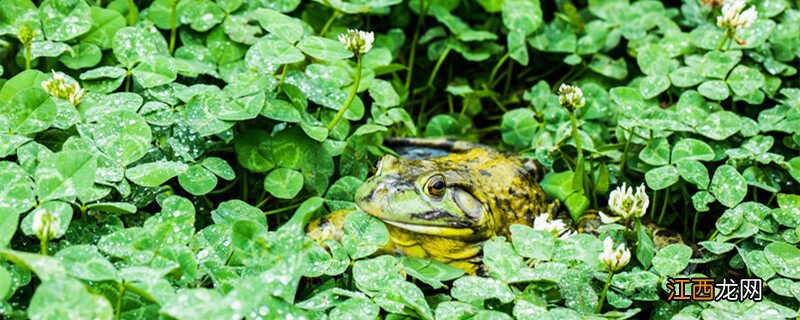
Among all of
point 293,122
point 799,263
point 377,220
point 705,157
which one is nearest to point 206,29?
point 293,122

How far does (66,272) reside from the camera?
237 cm

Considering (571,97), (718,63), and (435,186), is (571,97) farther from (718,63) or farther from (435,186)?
(718,63)

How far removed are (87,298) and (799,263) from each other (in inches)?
91.8

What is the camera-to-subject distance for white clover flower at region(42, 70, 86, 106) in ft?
10.6

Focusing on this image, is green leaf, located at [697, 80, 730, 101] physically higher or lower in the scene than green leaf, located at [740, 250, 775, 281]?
higher

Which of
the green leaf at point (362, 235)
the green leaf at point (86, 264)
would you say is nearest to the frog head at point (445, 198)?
the green leaf at point (362, 235)

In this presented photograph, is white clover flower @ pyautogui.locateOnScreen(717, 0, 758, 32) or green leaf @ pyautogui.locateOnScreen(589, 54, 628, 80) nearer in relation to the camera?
white clover flower @ pyautogui.locateOnScreen(717, 0, 758, 32)

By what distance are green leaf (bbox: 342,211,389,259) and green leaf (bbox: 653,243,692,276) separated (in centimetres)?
93

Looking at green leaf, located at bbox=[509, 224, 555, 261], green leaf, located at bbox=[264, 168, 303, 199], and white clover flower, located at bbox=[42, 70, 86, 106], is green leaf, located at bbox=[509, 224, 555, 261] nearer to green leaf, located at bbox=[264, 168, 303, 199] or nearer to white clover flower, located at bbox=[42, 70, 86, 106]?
green leaf, located at bbox=[264, 168, 303, 199]

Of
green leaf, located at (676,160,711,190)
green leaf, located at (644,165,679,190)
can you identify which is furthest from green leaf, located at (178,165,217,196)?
green leaf, located at (676,160,711,190)

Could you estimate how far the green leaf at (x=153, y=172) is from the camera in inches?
118

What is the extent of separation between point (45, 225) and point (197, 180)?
84cm

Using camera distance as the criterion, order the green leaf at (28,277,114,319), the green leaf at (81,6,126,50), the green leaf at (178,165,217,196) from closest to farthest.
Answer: the green leaf at (28,277,114,319), the green leaf at (178,165,217,196), the green leaf at (81,6,126,50)

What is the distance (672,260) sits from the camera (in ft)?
9.75
